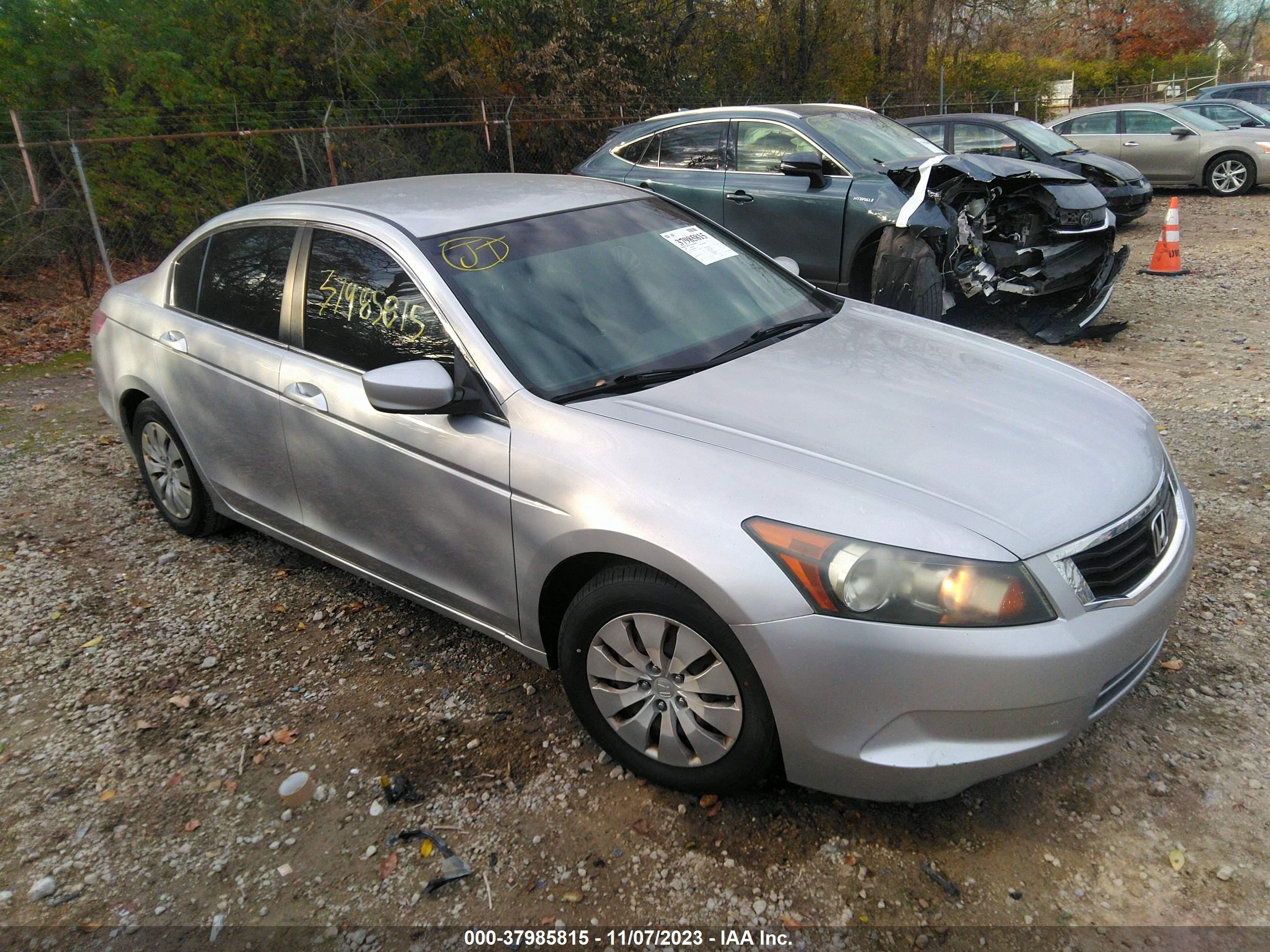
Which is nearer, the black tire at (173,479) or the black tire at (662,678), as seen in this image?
the black tire at (662,678)

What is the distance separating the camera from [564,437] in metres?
2.73

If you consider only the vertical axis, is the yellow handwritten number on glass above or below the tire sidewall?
above

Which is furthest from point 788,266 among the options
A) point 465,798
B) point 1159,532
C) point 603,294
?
point 465,798

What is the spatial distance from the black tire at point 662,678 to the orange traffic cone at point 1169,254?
8.94 m

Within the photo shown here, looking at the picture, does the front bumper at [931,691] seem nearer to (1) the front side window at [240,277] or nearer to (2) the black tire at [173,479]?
(1) the front side window at [240,277]

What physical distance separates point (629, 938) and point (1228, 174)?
1614 cm

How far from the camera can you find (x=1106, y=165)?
472 inches

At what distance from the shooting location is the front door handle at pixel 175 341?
4.08 meters

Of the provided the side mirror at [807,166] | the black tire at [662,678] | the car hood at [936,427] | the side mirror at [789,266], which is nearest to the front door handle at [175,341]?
the car hood at [936,427]

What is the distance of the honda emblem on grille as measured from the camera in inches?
105

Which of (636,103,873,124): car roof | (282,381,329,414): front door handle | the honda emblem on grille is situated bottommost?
the honda emblem on grille

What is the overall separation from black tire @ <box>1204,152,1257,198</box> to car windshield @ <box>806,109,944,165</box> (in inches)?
356

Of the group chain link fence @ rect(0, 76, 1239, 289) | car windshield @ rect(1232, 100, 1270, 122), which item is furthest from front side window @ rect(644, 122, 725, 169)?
car windshield @ rect(1232, 100, 1270, 122)

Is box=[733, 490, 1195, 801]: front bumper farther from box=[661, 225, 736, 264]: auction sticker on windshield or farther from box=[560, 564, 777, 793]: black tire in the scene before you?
box=[661, 225, 736, 264]: auction sticker on windshield
